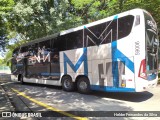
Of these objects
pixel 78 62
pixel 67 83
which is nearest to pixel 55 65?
pixel 67 83

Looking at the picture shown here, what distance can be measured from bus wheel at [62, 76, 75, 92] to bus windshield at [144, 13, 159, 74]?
14.9 ft

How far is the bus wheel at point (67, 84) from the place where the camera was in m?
11.9

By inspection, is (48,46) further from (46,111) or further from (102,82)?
(46,111)

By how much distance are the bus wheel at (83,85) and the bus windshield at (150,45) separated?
3.26 metres

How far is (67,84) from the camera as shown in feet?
40.3

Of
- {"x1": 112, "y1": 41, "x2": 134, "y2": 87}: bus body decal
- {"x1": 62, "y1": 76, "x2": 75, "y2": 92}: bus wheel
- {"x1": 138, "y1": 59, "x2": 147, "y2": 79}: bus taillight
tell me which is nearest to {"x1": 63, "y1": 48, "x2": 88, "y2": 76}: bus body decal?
{"x1": 62, "y1": 76, "x2": 75, "y2": 92}: bus wheel

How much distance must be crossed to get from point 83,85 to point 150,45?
13.0ft

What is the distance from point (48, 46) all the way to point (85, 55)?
367 centimetres

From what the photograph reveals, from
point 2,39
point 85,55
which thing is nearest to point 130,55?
point 85,55

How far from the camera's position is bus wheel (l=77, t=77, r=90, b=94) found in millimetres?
10797

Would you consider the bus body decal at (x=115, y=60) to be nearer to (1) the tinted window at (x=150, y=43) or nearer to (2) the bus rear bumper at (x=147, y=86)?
(1) the tinted window at (x=150, y=43)

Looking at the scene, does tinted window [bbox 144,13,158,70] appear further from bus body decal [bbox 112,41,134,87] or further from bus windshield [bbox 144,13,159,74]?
bus body decal [bbox 112,41,134,87]

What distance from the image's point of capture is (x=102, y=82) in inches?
389

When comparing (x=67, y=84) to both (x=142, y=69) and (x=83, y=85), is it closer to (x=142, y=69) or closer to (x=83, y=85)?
(x=83, y=85)
